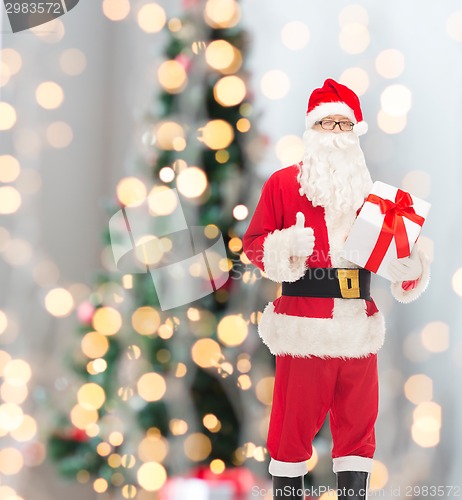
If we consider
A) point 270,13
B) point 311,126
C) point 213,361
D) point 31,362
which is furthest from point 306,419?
point 270,13

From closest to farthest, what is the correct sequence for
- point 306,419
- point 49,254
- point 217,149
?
point 306,419 < point 217,149 < point 49,254

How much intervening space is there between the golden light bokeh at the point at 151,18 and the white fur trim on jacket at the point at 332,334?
1.07 m

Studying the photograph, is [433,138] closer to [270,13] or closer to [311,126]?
[311,126]

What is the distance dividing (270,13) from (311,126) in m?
0.56

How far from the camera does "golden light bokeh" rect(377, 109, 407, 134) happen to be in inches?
81.3

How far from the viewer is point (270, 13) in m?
2.10

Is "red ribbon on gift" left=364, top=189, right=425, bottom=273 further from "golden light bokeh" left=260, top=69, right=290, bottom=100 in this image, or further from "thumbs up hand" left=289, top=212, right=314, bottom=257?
"golden light bokeh" left=260, top=69, right=290, bottom=100

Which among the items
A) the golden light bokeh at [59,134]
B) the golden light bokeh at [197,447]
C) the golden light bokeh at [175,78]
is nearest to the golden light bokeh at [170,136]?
the golden light bokeh at [175,78]

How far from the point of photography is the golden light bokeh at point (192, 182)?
78.5 inches

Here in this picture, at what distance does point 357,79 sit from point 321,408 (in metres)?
1.05

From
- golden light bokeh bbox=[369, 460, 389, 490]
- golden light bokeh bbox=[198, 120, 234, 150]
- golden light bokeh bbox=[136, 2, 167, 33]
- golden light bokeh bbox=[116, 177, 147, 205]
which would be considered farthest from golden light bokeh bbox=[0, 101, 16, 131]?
golden light bokeh bbox=[369, 460, 389, 490]

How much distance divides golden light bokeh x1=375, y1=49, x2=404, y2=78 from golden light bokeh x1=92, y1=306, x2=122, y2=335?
1143 mm

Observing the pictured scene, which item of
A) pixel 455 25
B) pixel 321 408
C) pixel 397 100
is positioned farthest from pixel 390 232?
pixel 455 25

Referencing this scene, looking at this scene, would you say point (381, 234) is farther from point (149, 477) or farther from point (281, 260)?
point (149, 477)
